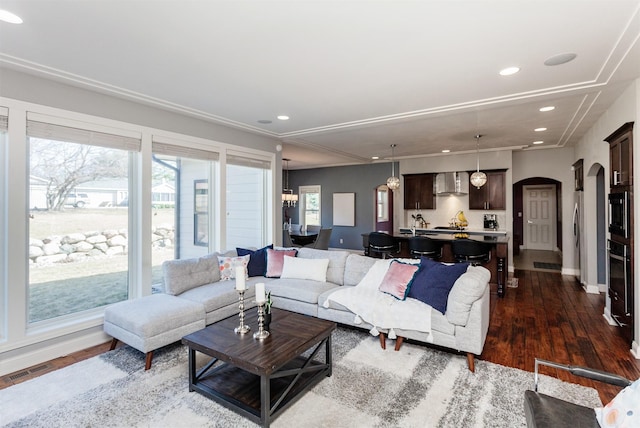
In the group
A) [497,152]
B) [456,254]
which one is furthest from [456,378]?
[497,152]

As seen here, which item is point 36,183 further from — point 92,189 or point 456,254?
point 456,254

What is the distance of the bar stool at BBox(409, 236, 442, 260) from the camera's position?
555 cm

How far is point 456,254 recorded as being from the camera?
5328mm

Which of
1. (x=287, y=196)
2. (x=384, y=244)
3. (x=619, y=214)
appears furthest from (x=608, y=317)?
(x=287, y=196)

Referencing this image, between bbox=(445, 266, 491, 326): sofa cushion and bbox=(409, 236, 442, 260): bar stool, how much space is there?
2.50 meters

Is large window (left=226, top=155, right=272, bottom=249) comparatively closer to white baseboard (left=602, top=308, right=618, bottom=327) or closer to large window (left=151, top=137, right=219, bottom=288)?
large window (left=151, top=137, right=219, bottom=288)

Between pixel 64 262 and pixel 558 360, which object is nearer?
pixel 558 360

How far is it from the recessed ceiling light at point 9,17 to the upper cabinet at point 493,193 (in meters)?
7.80

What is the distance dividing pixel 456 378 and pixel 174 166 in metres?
4.15

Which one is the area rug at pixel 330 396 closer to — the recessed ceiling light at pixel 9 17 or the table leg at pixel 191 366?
the table leg at pixel 191 366

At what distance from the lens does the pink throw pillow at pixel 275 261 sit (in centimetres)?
451

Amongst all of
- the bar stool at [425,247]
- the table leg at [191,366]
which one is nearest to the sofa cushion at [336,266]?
the bar stool at [425,247]

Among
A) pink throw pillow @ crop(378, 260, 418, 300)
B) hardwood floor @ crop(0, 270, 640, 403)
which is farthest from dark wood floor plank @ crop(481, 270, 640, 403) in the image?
pink throw pillow @ crop(378, 260, 418, 300)

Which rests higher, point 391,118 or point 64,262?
point 391,118
